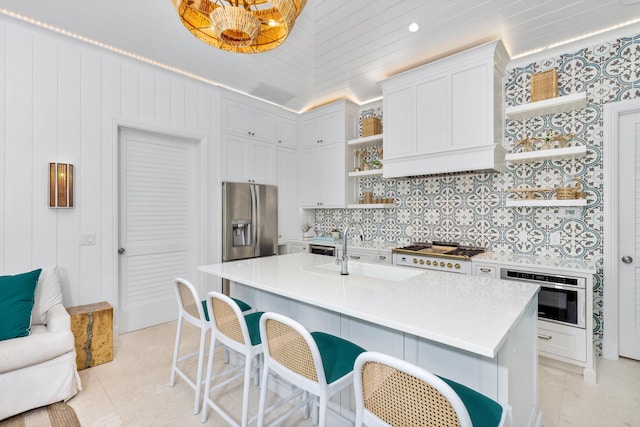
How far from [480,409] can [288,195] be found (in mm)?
4073

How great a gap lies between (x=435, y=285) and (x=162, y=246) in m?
3.16

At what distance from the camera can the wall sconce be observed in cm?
277

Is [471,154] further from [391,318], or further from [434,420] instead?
[434,420]

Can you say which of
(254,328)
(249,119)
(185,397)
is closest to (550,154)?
(254,328)

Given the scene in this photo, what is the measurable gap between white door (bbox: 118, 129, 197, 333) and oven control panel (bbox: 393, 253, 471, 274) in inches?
101

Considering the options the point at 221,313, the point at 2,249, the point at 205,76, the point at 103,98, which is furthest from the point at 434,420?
the point at 205,76

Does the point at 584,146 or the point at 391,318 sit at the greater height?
the point at 584,146

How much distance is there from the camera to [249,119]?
4348mm

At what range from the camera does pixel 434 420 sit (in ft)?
3.07

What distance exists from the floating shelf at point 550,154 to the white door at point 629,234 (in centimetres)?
36

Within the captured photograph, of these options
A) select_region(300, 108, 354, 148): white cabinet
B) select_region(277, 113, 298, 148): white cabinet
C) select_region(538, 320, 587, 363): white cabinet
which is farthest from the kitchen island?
select_region(277, 113, 298, 148): white cabinet

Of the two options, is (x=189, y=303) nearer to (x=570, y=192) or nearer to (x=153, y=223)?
(x=153, y=223)

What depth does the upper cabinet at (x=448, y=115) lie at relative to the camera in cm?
300

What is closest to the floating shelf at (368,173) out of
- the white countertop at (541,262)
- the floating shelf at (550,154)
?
the floating shelf at (550,154)
